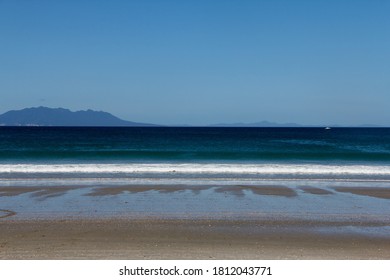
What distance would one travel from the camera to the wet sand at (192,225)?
8148mm

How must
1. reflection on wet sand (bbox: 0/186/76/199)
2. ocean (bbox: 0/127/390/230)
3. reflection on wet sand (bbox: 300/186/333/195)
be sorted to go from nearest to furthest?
1. ocean (bbox: 0/127/390/230)
2. reflection on wet sand (bbox: 0/186/76/199)
3. reflection on wet sand (bbox: 300/186/333/195)

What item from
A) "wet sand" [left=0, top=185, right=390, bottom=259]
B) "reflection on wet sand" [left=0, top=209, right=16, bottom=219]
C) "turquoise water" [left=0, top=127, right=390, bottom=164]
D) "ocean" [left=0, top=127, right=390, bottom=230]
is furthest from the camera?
"turquoise water" [left=0, top=127, right=390, bottom=164]

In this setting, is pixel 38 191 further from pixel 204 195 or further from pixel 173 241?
pixel 173 241

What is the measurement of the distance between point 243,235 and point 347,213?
381cm

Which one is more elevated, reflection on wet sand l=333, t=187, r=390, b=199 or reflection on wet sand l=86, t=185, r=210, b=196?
reflection on wet sand l=86, t=185, r=210, b=196

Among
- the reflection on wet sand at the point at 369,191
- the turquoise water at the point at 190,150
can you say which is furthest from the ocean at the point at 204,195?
the turquoise water at the point at 190,150

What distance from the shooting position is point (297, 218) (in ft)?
36.4

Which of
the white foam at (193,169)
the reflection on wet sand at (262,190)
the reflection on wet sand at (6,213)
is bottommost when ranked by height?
the reflection on wet sand at (6,213)

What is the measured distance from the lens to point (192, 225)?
10164 mm

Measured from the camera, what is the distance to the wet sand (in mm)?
8148

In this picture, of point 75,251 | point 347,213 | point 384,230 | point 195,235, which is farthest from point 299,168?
point 75,251

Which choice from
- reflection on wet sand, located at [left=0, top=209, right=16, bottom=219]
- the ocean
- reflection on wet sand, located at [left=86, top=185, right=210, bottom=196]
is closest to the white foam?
the ocean

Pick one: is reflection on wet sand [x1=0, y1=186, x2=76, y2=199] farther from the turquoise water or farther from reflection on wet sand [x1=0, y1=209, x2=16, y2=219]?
the turquoise water

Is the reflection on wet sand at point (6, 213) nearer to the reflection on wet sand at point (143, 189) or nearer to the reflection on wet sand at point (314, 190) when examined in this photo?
the reflection on wet sand at point (143, 189)
